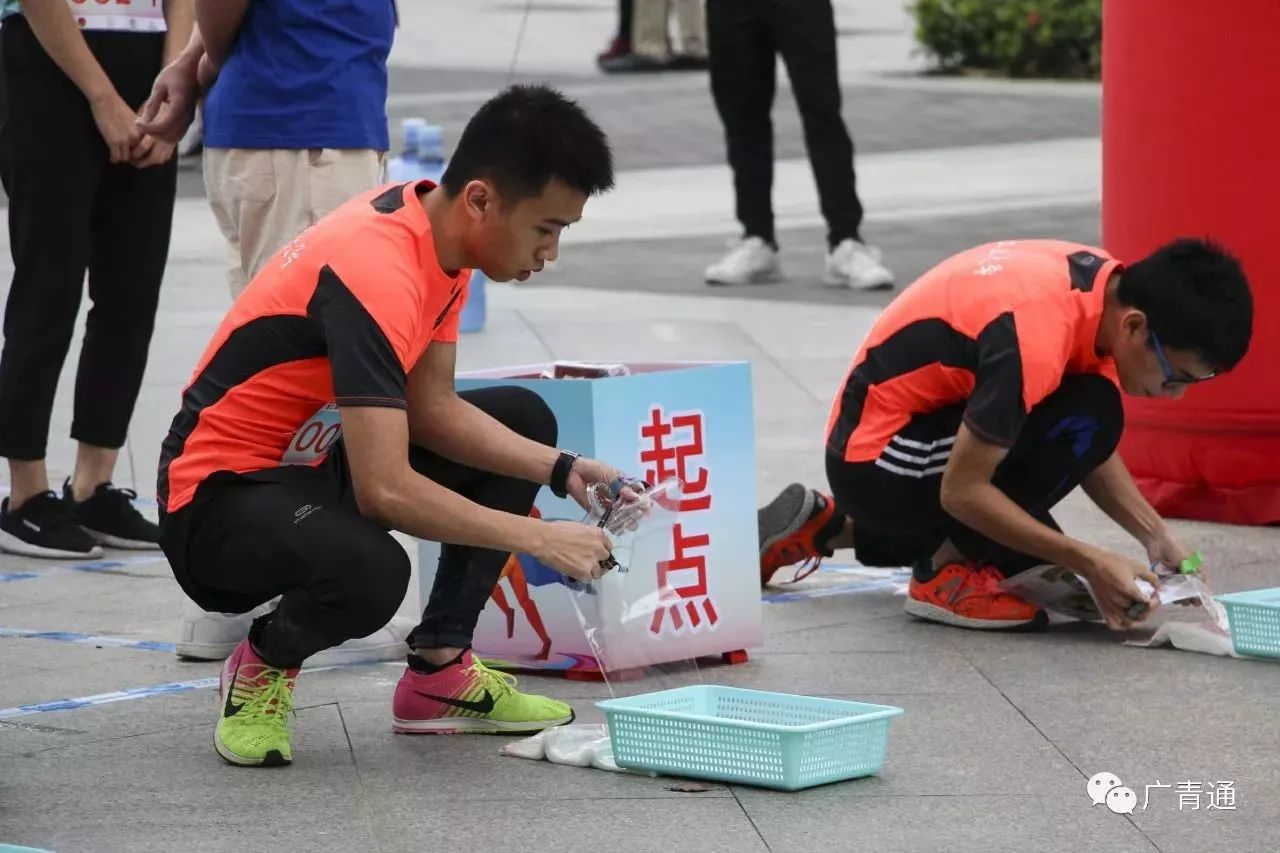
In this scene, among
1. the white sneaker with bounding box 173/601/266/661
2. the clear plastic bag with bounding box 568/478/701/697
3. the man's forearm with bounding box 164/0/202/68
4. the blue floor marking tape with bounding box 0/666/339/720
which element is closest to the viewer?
the blue floor marking tape with bounding box 0/666/339/720

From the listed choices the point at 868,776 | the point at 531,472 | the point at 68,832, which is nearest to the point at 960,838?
the point at 868,776

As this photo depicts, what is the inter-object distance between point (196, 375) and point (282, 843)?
2.88 feet

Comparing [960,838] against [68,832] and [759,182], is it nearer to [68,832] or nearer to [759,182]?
[68,832]

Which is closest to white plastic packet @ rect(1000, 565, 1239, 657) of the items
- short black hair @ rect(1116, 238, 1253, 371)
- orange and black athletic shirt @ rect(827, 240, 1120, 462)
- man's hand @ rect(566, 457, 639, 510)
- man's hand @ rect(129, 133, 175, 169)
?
orange and black athletic shirt @ rect(827, 240, 1120, 462)

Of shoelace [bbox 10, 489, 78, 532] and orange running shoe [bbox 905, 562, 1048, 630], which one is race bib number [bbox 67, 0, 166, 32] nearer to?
shoelace [bbox 10, 489, 78, 532]

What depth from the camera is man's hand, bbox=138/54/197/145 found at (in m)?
4.84

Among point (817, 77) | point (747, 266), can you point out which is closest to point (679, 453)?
point (817, 77)

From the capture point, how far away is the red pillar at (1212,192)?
5617 mm

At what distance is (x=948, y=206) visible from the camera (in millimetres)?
11766

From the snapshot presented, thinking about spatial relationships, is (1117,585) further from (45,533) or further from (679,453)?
(45,533)

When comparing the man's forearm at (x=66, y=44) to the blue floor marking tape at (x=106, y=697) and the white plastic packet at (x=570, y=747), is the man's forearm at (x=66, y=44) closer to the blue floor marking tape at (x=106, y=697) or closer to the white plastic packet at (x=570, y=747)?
the blue floor marking tape at (x=106, y=697)

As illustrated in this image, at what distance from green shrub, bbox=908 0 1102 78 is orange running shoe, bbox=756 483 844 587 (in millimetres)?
13281

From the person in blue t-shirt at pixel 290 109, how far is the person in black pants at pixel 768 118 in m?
4.33

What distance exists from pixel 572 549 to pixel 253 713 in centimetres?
68
